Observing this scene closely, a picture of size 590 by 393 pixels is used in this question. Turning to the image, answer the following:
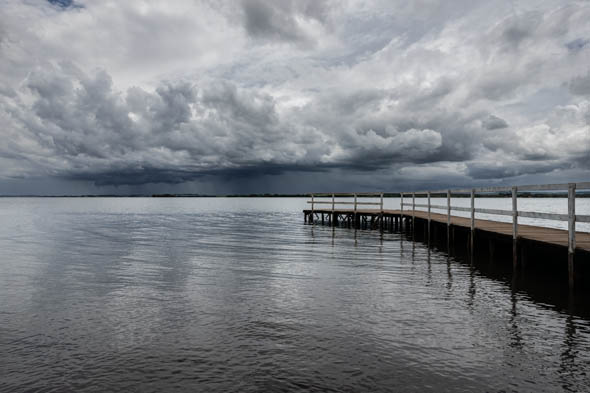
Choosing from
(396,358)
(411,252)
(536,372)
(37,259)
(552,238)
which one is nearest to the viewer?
(536,372)

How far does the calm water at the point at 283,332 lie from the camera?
17.1 feet

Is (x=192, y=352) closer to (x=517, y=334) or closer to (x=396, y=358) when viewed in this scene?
(x=396, y=358)

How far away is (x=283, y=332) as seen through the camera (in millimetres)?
7070

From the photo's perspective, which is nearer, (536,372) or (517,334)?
(536,372)

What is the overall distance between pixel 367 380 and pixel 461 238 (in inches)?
724

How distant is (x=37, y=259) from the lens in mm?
16578

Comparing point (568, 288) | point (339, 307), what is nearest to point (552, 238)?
point (568, 288)

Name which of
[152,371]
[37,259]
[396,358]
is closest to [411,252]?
[396,358]

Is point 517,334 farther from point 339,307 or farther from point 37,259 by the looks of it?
point 37,259

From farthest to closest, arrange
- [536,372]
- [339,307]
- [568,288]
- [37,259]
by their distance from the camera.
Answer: [37,259]
[568,288]
[339,307]
[536,372]

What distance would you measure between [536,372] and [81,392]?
5.83m

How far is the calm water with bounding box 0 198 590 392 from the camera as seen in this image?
521 centimetres

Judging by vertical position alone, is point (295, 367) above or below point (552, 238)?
below

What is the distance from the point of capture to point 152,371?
5.46m
